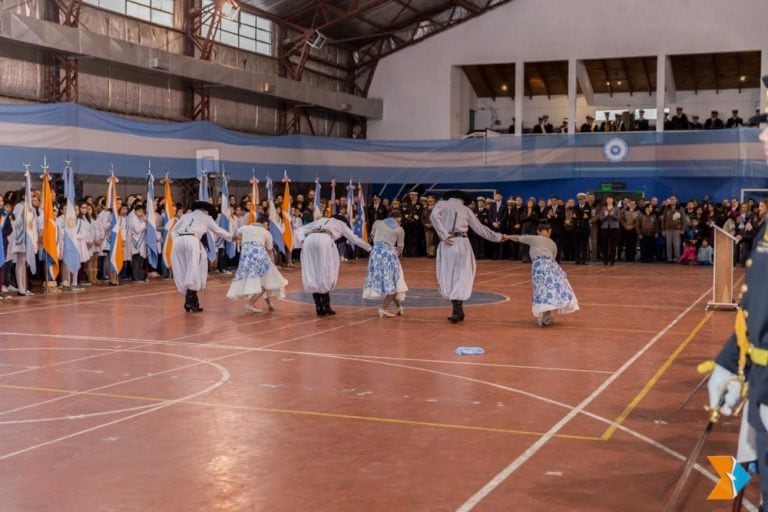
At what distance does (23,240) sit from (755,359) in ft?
48.6

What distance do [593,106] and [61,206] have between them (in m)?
22.0

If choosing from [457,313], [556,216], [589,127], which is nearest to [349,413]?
[457,313]

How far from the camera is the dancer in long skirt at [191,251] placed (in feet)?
43.0

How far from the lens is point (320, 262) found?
1277cm

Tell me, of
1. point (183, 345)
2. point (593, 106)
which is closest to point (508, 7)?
point (593, 106)

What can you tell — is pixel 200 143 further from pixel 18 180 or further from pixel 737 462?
pixel 737 462

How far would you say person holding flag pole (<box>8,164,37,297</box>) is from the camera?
15.9 meters

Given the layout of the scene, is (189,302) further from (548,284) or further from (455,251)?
(548,284)

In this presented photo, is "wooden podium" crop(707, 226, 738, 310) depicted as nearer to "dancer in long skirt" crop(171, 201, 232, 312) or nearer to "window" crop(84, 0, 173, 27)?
"dancer in long skirt" crop(171, 201, 232, 312)

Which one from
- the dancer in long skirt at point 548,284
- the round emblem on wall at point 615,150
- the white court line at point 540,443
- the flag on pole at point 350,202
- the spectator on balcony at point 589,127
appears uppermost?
the spectator on balcony at point 589,127

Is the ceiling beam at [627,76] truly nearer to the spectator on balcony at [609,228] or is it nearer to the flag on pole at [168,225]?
the spectator on balcony at [609,228]

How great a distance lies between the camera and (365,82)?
1318 inches

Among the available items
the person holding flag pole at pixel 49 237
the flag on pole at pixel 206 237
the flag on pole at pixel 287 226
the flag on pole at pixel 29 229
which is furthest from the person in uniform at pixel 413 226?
the flag on pole at pixel 29 229

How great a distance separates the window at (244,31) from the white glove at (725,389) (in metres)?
23.2
